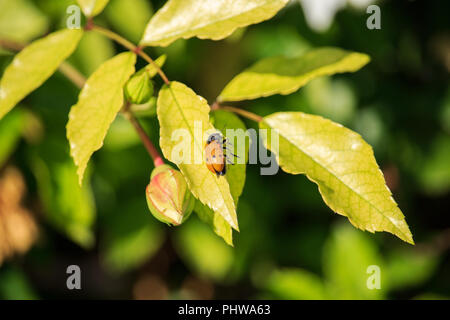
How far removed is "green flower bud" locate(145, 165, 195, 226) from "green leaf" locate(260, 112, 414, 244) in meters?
0.17

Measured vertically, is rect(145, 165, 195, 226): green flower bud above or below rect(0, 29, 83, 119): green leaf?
below

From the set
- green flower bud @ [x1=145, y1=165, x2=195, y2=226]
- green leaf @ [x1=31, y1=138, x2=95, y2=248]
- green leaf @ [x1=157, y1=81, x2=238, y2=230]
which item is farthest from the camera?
green leaf @ [x1=31, y1=138, x2=95, y2=248]

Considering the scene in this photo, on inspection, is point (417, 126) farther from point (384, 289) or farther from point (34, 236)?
point (34, 236)

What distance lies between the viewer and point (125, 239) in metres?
1.69

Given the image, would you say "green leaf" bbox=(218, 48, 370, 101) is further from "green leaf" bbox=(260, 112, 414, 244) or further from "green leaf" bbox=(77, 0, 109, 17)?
"green leaf" bbox=(77, 0, 109, 17)

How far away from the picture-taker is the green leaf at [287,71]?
34.9 inches

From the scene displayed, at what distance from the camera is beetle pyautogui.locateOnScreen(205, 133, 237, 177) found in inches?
26.4

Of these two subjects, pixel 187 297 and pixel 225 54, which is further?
pixel 187 297

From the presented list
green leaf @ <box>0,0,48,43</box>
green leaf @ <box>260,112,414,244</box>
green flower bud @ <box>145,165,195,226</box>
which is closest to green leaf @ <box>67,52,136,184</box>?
green flower bud @ <box>145,165,195,226</box>

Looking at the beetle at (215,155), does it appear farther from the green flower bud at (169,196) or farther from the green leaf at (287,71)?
the green leaf at (287,71)

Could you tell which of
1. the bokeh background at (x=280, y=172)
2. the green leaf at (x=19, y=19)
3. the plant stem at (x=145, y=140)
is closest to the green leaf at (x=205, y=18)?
the plant stem at (x=145, y=140)
